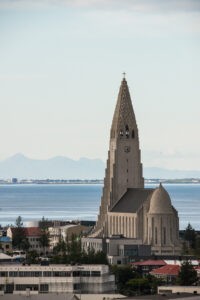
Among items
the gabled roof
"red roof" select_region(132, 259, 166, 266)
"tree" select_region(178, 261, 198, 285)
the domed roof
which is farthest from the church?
"tree" select_region(178, 261, 198, 285)

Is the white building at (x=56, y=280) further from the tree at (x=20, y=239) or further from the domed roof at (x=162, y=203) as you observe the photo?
the domed roof at (x=162, y=203)

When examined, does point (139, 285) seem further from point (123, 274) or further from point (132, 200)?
point (132, 200)

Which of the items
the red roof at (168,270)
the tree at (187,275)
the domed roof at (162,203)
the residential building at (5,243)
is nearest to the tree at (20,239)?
the residential building at (5,243)

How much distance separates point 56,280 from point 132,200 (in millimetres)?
66185

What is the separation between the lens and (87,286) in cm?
9681

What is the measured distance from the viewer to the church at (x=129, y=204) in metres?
154

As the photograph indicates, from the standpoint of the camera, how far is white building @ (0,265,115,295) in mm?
96062

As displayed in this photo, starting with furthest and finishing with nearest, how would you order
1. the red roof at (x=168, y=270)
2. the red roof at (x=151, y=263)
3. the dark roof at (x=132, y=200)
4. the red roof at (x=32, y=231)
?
the red roof at (x=32, y=231) → the dark roof at (x=132, y=200) → the red roof at (x=151, y=263) → the red roof at (x=168, y=270)

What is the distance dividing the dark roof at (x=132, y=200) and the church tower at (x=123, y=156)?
1468 millimetres

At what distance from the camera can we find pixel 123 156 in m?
168

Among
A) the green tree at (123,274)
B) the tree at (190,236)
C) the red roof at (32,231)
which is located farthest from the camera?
the red roof at (32,231)

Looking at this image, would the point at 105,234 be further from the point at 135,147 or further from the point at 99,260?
the point at 99,260

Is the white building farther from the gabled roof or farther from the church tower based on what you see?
the church tower

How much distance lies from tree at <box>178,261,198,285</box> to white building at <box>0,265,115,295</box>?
1187cm
